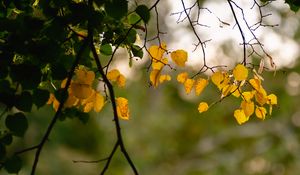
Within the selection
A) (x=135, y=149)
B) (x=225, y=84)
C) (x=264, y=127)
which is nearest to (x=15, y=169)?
(x=225, y=84)

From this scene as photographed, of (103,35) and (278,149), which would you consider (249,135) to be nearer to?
(278,149)

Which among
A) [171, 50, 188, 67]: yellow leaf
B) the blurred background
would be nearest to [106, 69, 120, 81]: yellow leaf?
[171, 50, 188, 67]: yellow leaf

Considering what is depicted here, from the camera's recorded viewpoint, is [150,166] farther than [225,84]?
Yes

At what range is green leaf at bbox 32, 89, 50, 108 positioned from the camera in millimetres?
835

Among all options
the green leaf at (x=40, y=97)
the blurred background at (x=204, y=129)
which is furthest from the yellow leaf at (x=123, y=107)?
the blurred background at (x=204, y=129)

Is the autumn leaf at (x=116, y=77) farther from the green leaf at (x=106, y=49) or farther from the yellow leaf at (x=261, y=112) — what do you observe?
the yellow leaf at (x=261, y=112)

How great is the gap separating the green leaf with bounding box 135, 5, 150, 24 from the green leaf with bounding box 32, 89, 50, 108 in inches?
6.8

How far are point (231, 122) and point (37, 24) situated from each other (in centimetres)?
604

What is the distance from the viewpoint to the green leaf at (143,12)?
2.86ft

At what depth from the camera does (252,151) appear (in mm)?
6543

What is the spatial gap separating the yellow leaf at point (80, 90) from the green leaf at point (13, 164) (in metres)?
0.12

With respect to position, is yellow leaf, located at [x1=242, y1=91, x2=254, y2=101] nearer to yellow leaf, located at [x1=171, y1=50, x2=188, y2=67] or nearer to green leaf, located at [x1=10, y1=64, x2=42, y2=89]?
yellow leaf, located at [x1=171, y1=50, x2=188, y2=67]

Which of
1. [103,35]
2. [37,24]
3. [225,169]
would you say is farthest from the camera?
[225,169]

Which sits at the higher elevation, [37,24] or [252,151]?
[37,24]
